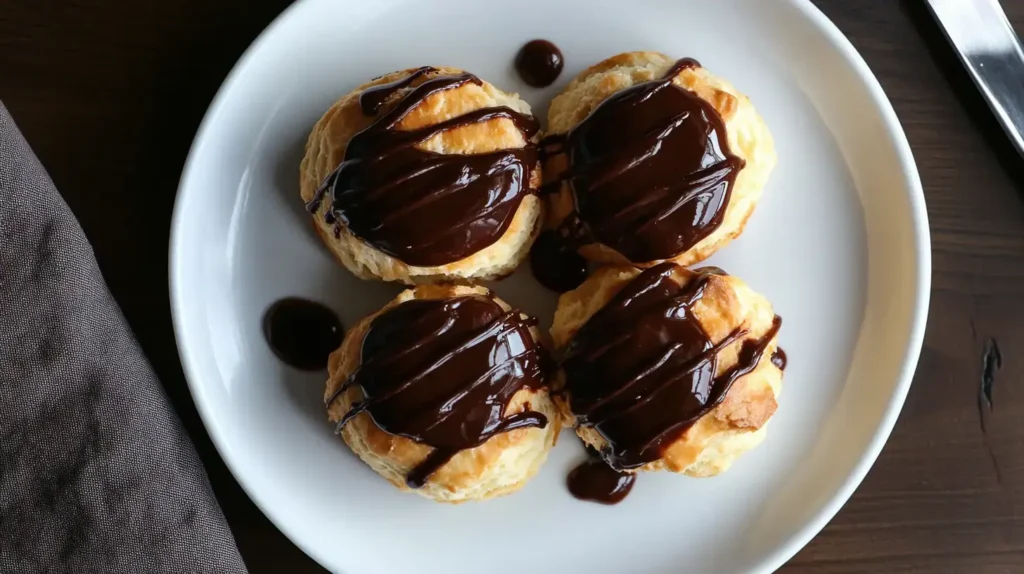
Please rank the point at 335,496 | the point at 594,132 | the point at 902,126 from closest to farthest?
the point at 594,132
the point at 335,496
the point at 902,126

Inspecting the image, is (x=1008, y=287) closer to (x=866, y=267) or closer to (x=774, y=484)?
(x=866, y=267)

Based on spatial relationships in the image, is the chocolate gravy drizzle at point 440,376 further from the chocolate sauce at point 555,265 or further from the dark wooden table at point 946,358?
the dark wooden table at point 946,358

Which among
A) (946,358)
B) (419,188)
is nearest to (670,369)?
(419,188)

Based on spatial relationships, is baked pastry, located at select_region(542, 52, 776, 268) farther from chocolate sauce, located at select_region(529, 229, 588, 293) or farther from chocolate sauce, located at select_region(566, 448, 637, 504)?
chocolate sauce, located at select_region(566, 448, 637, 504)

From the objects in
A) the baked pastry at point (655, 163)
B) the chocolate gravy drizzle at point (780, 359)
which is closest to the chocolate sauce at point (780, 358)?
the chocolate gravy drizzle at point (780, 359)

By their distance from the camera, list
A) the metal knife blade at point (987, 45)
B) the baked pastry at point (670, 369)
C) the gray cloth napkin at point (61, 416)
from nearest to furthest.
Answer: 1. the baked pastry at point (670, 369)
2. the gray cloth napkin at point (61, 416)
3. the metal knife blade at point (987, 45)

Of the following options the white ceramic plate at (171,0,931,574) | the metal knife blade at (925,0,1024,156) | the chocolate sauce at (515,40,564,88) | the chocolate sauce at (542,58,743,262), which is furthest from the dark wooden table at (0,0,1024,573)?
the chocolate sauce at (542,58,743,262)

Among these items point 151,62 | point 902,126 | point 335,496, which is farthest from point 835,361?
point 151,62
